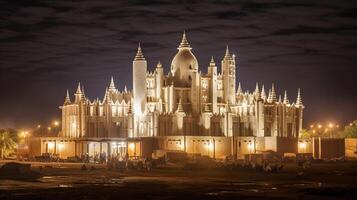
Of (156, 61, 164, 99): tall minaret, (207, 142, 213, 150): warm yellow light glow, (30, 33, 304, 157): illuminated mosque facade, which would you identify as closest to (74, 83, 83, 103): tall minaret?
(30, 33, 304, 157): illuminated mosque facade

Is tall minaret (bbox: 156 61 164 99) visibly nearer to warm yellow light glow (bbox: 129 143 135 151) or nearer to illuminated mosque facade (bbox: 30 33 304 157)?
illuminated mosque facade (bbox: 30 33 304 157)

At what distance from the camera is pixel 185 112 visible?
12725 centimetres

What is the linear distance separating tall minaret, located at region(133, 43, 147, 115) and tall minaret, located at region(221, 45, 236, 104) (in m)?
13.4

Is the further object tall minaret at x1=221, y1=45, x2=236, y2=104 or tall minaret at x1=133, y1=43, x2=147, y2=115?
tall minaret at x1=221, y1=45, x2=236, y2=104

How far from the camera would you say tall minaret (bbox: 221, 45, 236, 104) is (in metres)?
132

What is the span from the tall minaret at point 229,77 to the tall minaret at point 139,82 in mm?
13352

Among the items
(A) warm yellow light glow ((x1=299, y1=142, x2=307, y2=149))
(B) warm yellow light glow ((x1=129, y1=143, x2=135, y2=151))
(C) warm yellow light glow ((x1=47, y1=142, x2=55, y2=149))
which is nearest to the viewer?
(B) warm yellow light glow ((x1=129, y1=143, x2=135, y2=151))

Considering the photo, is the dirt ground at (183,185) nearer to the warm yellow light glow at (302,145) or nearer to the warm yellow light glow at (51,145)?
the warm yellow light glow at (51,145)

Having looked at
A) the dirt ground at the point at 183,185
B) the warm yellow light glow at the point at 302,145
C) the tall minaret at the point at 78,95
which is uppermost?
the tall minaret at the point at 78,95

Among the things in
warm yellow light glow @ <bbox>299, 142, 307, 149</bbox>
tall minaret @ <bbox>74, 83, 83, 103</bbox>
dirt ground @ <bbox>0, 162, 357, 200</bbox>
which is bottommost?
dirt ground @ <bbox>0, 162, 357, 200</bbox>

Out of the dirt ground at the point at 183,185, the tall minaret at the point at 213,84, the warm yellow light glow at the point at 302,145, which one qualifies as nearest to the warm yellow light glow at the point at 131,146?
the tall minaret at the point at 213,84

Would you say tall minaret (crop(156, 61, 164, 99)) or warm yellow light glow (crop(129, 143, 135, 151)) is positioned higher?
tall minaret (crop(156, 61, 164, 99))

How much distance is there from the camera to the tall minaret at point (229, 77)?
132m

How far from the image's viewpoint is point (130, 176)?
3039 inches
